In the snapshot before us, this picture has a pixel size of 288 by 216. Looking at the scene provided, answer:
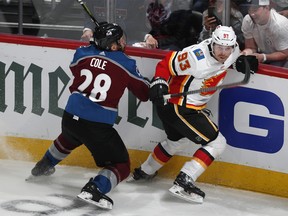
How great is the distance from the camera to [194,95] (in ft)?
15.9

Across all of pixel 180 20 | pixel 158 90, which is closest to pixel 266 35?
pixel 180 20

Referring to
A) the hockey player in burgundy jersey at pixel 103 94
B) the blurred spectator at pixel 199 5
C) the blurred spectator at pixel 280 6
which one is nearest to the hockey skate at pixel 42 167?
the hockey player in burgundy jersey at pixel 103 94

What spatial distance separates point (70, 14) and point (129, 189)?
1.28m

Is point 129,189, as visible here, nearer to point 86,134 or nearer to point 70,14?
point 86,134

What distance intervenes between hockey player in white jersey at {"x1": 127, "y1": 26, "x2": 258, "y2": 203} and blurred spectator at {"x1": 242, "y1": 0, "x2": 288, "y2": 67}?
0.23m

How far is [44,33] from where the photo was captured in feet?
18.5

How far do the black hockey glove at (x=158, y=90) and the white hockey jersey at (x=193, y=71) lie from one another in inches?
3.1

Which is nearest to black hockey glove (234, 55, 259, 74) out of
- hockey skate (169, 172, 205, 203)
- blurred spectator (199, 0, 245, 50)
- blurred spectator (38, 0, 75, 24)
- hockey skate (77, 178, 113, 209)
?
blurred spectator (199, 0, 245, 50)

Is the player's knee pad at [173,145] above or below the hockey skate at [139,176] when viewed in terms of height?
above

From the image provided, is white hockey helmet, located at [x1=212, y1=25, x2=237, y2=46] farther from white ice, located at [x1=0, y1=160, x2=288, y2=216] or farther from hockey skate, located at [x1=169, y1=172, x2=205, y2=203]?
white ice, located at [x1=0, y1=160, x2=288, y2=216]

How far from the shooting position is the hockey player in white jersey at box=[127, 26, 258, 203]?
4.70m

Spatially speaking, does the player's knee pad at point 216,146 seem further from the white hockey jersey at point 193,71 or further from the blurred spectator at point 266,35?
the blurred spectator at point 266,35

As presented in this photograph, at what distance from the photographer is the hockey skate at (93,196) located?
4.57 m

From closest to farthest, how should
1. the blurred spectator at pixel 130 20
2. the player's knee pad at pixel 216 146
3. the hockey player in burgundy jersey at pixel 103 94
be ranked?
the hockey player in burgundy jersey at pixel 103 94 → the player's knee pad at pixel 216 146 → the blurred spectator at pixel 130 20
